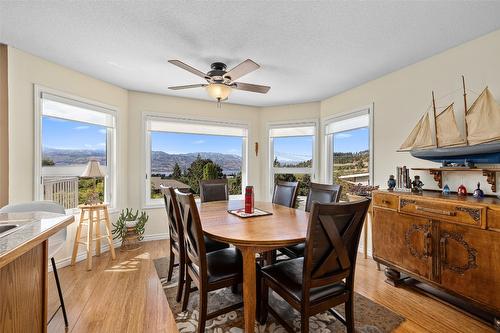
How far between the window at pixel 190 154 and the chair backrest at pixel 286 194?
1.64 metres

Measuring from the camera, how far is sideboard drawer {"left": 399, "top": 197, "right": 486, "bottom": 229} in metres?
1.77

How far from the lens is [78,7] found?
1.77m

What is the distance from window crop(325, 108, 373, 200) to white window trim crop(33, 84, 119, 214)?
3.49 m

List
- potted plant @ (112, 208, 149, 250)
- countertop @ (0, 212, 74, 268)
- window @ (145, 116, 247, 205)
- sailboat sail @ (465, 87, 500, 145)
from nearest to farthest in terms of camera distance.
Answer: countertop @ (0, 212, 74, 268), sailboat sail @ (465, 87, 500, 145), potted plant @ (112, 208, 149, 250), window @ (145, 116, 247, 205)

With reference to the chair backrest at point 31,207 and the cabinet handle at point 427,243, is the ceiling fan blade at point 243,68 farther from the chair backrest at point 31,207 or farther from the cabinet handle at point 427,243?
the cabinet handle at point 427,243

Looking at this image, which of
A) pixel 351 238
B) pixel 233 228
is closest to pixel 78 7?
pixel 233 228

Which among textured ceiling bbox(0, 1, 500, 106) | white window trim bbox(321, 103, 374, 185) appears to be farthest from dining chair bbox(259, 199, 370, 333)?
white window trim bbox(321, 103, 374, 185)

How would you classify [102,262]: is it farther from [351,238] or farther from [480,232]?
[480,232]

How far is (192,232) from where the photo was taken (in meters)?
1.72

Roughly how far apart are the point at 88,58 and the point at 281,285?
9.89 ft

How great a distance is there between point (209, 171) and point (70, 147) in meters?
2.11

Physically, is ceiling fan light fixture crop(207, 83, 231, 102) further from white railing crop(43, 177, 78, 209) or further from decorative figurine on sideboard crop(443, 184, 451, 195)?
decorative figurine on sideboard crop(443, 184, 451, 195)

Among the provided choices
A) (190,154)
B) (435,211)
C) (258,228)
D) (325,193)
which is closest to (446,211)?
(435,211)

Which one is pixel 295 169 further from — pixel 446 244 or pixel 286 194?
pixel 446 244
